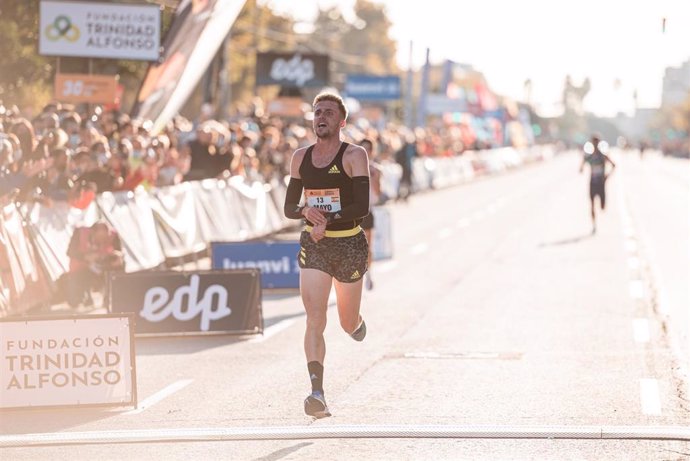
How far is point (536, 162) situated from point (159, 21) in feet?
318

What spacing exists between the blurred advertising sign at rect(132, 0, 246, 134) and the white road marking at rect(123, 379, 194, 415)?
12827mm

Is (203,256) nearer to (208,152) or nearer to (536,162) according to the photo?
(208,152)

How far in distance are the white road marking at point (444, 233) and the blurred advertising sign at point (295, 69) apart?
1560 centimetres

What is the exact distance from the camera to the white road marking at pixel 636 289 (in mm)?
16172

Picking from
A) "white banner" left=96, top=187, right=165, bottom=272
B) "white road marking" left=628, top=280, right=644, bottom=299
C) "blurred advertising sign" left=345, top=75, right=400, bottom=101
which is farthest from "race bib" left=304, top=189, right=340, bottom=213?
"blurred advertising sign" left=345, top=75, right=400, bottom=101

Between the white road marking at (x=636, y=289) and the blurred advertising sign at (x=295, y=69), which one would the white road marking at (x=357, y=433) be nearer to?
the white road marking at (x=636, y=289)

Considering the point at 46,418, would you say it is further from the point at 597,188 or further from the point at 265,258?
the point at 597,188

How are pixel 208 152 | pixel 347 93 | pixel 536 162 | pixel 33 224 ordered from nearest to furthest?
1. pixel 33 224
2. pixel 208 152
3. pixel 347 93
4. pixel 536 162

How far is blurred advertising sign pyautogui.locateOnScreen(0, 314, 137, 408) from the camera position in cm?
933

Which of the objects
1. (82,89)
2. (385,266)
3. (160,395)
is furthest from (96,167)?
(160,395)

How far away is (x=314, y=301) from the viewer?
896cm

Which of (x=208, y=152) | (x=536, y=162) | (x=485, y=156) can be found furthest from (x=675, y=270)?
(x=536, y=162)

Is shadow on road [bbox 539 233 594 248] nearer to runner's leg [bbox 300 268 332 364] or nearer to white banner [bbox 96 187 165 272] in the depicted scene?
white banner [bbox 96 187 165 272]

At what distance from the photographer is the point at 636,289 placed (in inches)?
665
